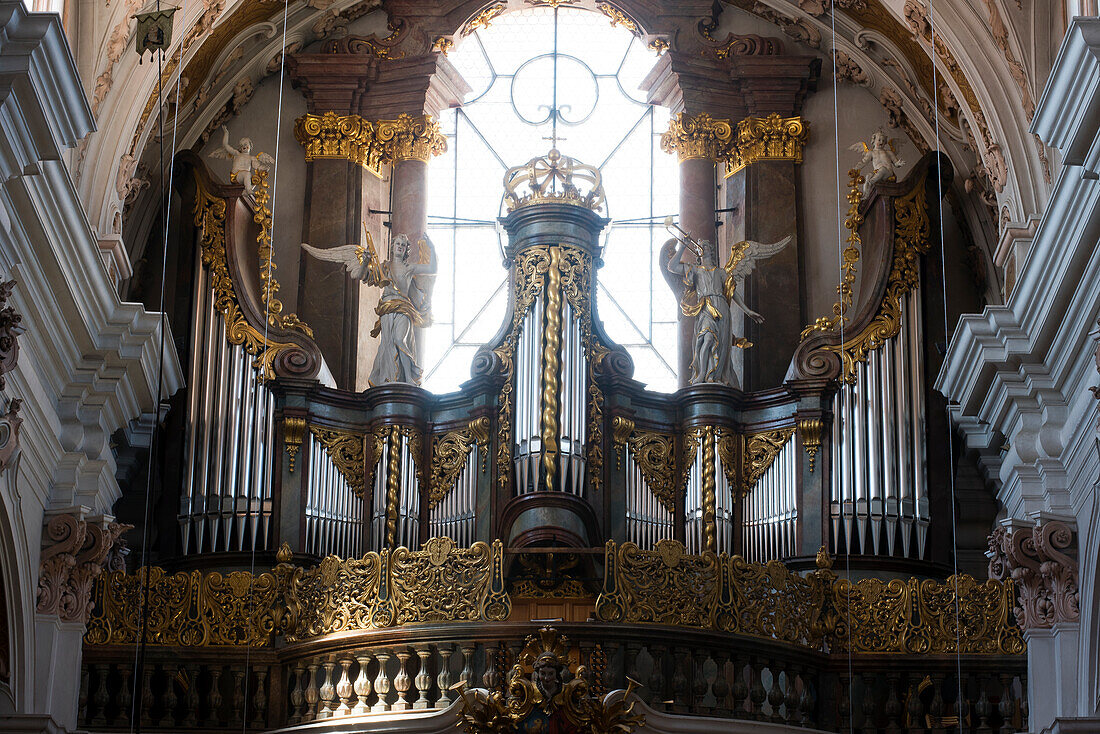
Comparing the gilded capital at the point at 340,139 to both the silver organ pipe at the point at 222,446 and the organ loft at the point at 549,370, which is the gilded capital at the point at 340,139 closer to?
the organ loft at the point at 549,370

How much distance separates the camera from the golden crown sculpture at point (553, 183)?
56.0ft

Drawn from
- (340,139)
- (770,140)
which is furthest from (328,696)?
(770,140)

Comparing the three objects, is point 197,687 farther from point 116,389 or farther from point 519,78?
point 519,78

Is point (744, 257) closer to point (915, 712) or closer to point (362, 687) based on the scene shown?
point (915, 712)

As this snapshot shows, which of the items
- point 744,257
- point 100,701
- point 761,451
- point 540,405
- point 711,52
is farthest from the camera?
point 711,52

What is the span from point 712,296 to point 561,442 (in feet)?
6.98

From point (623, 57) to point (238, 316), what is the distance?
5054mm

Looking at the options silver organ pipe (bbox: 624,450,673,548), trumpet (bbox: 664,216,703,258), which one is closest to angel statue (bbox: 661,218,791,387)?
trumpet (bbox: 664,216,703,258)

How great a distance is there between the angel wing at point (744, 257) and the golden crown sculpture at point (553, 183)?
4.16ft

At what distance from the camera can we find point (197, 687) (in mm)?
14812

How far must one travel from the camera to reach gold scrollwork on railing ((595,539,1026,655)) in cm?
1457

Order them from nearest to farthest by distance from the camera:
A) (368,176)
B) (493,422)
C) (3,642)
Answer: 1. (3,642)
2. (493,422)
3. (368,176)

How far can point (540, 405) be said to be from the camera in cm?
1633

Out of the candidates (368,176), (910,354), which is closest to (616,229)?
(368,176)
